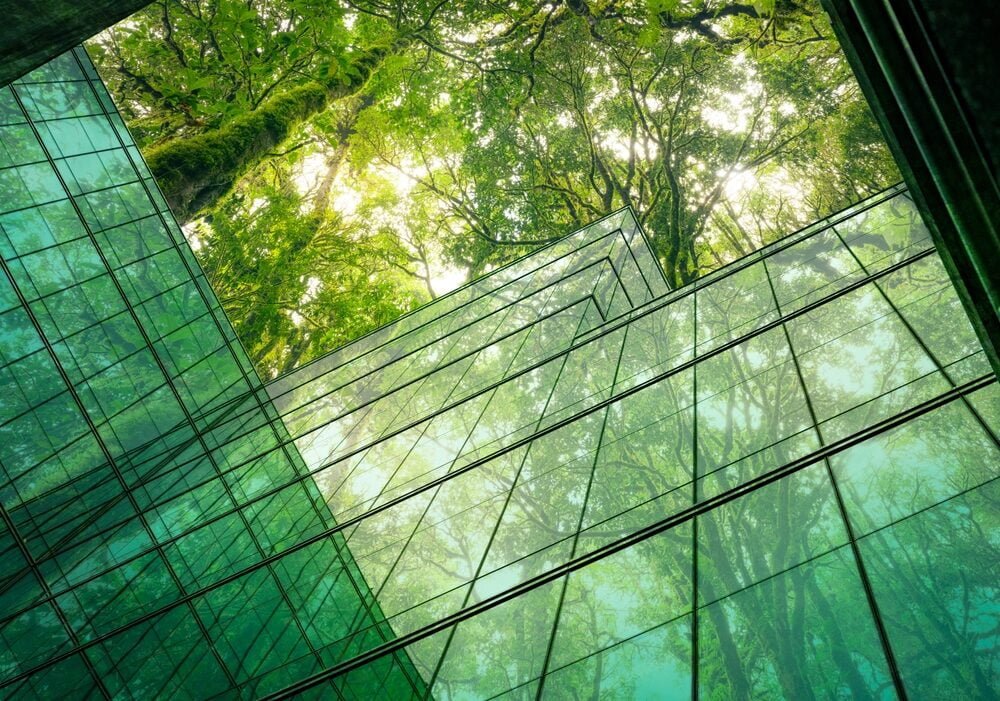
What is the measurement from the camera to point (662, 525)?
4277mm

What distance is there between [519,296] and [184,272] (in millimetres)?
4903

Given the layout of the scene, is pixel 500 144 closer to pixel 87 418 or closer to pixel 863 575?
pixel 87 418

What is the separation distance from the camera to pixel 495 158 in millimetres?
24109

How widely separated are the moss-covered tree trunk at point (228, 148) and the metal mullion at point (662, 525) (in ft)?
40.2

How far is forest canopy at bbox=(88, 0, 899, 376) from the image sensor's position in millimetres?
20984

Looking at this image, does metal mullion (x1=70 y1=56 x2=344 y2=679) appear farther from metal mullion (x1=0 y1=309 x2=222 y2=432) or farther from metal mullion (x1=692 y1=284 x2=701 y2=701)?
metal mullion (x1=692 y1=284 x2=701 y2=701)

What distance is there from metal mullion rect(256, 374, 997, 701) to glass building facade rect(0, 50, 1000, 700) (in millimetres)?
21

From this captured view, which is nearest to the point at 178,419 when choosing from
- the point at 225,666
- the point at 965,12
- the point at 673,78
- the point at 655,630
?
the point at 225,666

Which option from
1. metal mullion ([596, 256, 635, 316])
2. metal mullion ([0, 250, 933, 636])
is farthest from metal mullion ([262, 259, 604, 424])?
metal mullion ([0, 250, 933, 636])

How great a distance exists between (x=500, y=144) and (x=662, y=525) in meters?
21.2

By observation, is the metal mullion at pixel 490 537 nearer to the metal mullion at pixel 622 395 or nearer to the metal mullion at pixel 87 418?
the metal mullion at pixel 622 395

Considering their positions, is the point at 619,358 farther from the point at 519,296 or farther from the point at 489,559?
the point at 519,296

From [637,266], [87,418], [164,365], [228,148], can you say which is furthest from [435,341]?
[228,148]

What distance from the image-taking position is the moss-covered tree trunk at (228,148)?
15445 mm
